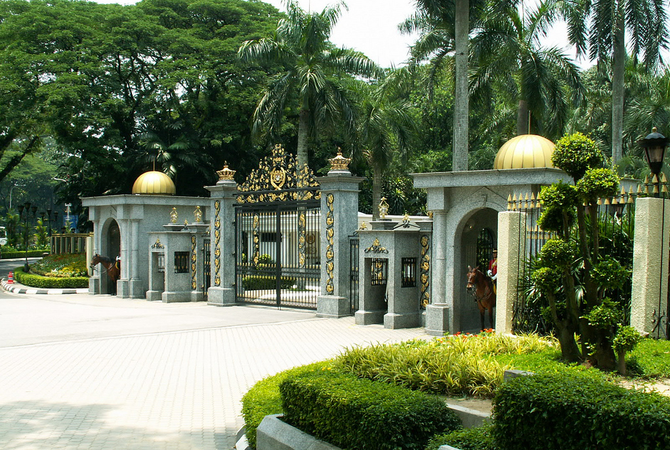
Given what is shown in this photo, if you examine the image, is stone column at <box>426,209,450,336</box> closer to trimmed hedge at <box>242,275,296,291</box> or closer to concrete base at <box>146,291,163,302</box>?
trimmed hedge at <box>242,275,296,291</box>

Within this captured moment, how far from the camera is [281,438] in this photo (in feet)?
20.6

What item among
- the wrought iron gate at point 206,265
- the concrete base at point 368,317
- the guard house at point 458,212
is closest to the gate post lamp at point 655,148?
the guard house at point 458,212

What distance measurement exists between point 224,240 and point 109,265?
6.92 metres

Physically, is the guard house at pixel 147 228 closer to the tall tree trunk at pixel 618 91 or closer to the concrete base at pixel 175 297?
the concrete base at pixel 175 297

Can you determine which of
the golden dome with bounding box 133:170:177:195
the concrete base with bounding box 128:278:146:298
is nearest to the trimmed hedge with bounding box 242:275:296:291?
the concrete base with bounding box 128:278:146:298

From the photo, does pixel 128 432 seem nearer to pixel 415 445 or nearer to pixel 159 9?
pixel 415 445

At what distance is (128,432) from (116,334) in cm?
784

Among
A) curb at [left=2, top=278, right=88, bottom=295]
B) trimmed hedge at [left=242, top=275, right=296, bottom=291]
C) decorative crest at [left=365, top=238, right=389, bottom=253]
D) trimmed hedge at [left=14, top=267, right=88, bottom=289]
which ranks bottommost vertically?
curb at [left=2, top=278, right=88, bottom=295]

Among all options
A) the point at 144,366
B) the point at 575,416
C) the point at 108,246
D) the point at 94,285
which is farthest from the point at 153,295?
the point at 575,416

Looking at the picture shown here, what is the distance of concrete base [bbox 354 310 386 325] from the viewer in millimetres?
16094

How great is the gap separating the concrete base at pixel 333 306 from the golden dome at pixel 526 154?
571cm

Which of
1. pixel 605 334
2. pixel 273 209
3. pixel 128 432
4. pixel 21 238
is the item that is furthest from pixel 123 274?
pixel 21 238

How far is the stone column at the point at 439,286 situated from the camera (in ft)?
45.8

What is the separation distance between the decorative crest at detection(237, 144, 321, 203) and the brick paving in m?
3.36
